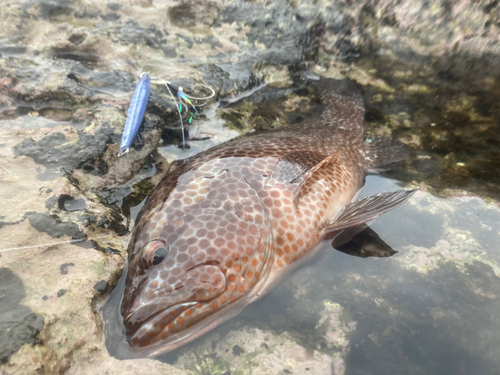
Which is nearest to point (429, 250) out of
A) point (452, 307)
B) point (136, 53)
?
point (452, 307)

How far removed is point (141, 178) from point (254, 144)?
4.60 ft

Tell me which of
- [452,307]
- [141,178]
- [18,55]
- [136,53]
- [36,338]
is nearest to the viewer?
[36,338]

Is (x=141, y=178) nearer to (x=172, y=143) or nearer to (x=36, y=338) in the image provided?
(x=172, y=143)

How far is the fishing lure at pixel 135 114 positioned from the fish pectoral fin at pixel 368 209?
2391 millimetres

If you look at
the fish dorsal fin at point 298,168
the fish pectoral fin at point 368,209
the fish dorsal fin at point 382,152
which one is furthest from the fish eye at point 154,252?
the fish dorsal fin at point 382,152

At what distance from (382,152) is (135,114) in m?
3.30

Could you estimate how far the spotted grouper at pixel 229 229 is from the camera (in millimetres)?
2167

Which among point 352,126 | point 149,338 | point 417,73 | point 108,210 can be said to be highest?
point 417,73

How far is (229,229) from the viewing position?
A: 247 centimetres

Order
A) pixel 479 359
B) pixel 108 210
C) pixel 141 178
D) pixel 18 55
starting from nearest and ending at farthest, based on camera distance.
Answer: pixel 479 359 < pixel 108 210 < pixel 141 178 < pixel 18 55

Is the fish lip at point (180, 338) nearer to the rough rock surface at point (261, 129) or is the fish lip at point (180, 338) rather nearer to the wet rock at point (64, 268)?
the rough rock surface at point (261, 129)

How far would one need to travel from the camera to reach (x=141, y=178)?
10.8 ft

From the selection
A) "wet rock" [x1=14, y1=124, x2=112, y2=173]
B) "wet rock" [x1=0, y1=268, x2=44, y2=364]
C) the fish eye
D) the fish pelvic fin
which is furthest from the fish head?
"wet rock" [x1=14, y1=124, x2=112, y2=173]

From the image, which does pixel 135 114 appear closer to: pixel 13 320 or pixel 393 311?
pixel 13 320
